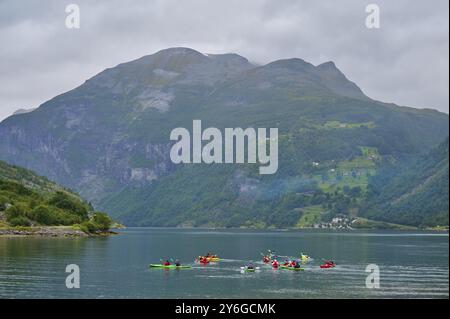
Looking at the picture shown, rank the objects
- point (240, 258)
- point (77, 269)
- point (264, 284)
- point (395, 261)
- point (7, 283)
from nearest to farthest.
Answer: point (7, 283)
point (264, 284)
point (77, 269)
point (395, 261)
point (240, 258)

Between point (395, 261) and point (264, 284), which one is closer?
point (264, 284)

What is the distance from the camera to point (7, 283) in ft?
356

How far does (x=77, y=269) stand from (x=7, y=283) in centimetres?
2274
